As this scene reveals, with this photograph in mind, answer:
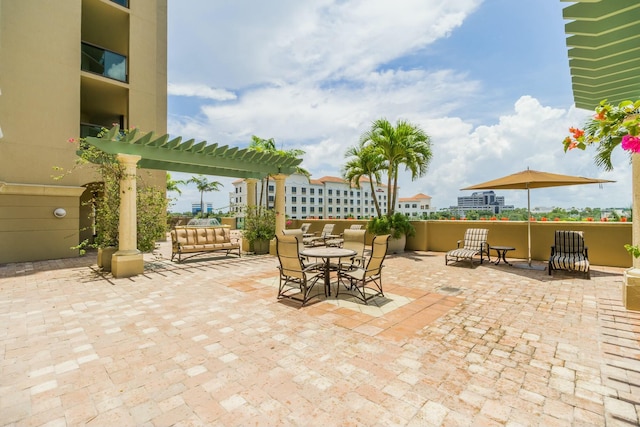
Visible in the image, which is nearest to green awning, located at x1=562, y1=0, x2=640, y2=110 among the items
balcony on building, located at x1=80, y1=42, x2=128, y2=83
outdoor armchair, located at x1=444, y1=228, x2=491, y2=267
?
outdoor armchair, located at x1=444, y1=228, x2=491, y2=267

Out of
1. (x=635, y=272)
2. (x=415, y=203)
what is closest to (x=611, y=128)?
(x=635, y=272)

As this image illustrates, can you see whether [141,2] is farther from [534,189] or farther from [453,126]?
[534,189]

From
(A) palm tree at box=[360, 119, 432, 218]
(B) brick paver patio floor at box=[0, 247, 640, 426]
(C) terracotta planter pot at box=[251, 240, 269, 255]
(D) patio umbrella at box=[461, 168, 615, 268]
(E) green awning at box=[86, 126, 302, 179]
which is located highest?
(A) palm tree at box=[360, 119, 432, 218]

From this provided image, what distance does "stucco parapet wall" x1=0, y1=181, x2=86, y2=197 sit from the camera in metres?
9.65

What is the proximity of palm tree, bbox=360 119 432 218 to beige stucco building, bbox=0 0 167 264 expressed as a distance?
8428 mm

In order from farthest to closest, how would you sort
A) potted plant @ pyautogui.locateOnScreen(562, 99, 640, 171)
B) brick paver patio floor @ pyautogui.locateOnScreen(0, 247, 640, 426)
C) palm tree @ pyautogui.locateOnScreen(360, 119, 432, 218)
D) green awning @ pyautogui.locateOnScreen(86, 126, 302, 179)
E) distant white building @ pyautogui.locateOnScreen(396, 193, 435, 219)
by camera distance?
1. distant white building @ pyautogui.locateOnScreen(396, 193, 435, 219)
2. palm tree @ pyautogui.locateOnScreen(360, 119, 432, 218)
3. green awning @ pyautogui.locateOnScreen(86, 126, 302, 179)
4. brick paver patio floor @ pyautogui.locateOnScreen(0, 247, 640, 426)
5. potted plant @ pyautogui.locateOnScreen(562, 99, 640, 171)

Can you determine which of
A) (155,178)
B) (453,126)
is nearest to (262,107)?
(155,178)

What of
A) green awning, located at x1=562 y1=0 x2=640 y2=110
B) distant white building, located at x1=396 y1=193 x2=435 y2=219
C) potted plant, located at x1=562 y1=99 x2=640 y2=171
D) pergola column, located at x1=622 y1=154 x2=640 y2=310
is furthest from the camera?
distant white building, located at x1=396 y1=193 x2=435 y2=219

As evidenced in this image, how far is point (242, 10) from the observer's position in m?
8.76

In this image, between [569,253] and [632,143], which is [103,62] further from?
[569,253]

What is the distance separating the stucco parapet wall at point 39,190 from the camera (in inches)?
380

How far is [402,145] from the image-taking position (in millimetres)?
11250

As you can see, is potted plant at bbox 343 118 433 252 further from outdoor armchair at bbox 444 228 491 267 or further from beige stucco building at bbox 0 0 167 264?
beige stucco building at bbox 0 0 167 264

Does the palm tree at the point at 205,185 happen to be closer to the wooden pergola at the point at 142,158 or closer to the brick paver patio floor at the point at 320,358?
the wooden pergola at the point at 142,158
